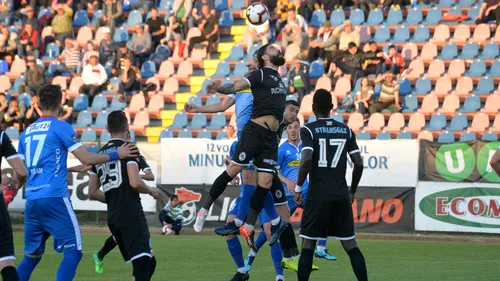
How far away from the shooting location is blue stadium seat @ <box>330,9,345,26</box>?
30.1 meters

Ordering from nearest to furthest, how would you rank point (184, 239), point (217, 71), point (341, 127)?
point (341, 127) < point (184, 239) < point (217, 71)

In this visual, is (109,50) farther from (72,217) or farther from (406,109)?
(72,217)

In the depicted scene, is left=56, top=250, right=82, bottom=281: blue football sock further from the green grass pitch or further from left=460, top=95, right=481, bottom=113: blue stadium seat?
left=460, top=95, right=481, bottom=113: blue stadium seat

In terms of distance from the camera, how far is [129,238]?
404 inches

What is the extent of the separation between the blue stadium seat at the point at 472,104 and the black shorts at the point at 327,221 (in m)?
16.5

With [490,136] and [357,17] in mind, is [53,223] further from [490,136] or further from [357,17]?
[357,17]

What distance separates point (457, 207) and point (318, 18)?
9.54 meters

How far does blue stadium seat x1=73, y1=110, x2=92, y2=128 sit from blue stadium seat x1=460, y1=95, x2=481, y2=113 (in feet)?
37.5

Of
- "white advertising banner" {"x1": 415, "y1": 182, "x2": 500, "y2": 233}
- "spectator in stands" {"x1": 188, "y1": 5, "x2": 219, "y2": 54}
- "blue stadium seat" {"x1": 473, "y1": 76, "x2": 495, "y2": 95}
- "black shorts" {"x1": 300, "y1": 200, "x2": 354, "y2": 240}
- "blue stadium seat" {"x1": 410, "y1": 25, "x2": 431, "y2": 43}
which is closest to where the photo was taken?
"black shorts" {"x1": 300, "y1": 200, "x2": 354, "y2": 240}

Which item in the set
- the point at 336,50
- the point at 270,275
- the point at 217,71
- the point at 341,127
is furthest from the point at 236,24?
the point at 341,127

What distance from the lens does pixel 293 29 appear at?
96.8ft

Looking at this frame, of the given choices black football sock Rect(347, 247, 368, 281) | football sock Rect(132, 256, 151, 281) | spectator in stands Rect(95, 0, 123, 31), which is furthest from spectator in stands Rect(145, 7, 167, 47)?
football sock Rect(132, 256, 151, 281)

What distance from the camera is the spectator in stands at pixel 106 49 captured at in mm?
31922

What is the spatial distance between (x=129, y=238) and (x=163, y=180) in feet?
49.7
